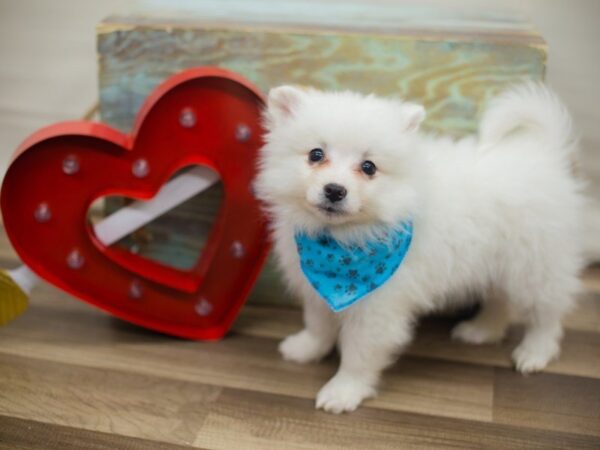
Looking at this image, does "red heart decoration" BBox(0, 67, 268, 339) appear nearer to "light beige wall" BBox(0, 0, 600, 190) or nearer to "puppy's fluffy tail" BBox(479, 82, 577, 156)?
"puppy's fluffy tail" BBox(479, 82, 577, 156)

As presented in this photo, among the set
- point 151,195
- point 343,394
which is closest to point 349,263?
point 343,394

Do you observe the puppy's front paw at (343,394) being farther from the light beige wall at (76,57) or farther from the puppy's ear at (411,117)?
the light beige wall at (76,57)

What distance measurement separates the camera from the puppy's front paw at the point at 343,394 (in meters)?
1.71

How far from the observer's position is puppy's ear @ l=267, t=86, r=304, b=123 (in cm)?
155

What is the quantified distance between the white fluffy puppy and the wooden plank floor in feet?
0.23

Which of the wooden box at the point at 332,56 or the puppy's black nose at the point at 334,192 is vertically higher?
the wooden box at the point at 332,56

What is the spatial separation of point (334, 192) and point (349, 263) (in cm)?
22

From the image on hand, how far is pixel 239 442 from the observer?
1601mm

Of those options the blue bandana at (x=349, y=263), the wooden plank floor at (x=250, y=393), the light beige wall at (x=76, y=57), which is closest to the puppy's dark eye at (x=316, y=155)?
the blue bandana at (x=349, y=263)

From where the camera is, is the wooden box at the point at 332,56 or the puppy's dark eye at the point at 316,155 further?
the wooden box at the point at 332,56

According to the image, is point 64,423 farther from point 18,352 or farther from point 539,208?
point 539,208

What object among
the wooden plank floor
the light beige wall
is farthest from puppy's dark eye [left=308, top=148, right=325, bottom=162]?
the light beige wall

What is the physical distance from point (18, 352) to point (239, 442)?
0.64 m

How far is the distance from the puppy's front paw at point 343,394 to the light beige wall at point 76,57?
121cm
